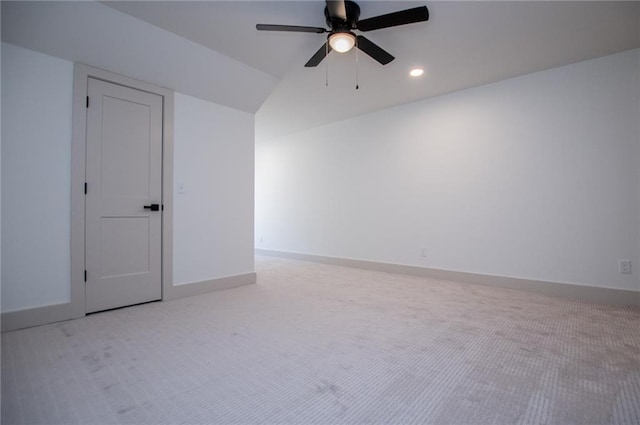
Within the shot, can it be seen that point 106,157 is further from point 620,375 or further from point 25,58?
point 620,375

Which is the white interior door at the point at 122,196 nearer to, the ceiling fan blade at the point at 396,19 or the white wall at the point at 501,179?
the ceiling fan blade at the point at 396,19

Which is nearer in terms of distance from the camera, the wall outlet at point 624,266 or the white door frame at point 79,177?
the white door frame at point 79,177

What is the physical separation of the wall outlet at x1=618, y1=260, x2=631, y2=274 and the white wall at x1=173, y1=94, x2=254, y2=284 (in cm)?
401

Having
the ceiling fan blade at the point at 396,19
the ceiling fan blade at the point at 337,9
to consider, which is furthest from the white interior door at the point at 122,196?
the ceiling fan blade at the point at 396,19

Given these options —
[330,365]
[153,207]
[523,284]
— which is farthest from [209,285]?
[523,284]

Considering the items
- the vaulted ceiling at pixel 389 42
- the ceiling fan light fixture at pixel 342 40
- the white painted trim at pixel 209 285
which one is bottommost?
the white painted trim at pixel 209 285

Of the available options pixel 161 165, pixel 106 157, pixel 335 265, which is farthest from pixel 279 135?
pixel 106 157

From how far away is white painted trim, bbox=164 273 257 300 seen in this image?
3.12m

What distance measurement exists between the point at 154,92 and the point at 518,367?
3.79 meters

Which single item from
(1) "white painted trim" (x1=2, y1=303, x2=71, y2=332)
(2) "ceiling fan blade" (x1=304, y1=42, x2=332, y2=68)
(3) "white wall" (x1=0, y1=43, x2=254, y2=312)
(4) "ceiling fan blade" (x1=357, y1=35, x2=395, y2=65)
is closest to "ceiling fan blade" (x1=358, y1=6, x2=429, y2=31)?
(4) "ceiling fan blade" (x1=357, y1=35, x2=395, y2=65)

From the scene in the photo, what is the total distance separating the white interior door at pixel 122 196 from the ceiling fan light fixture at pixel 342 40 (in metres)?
1.96

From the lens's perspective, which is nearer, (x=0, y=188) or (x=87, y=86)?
(x=0, y=188)

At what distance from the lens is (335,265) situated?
5.16 metres

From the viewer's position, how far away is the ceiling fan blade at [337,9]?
6.27 ft
